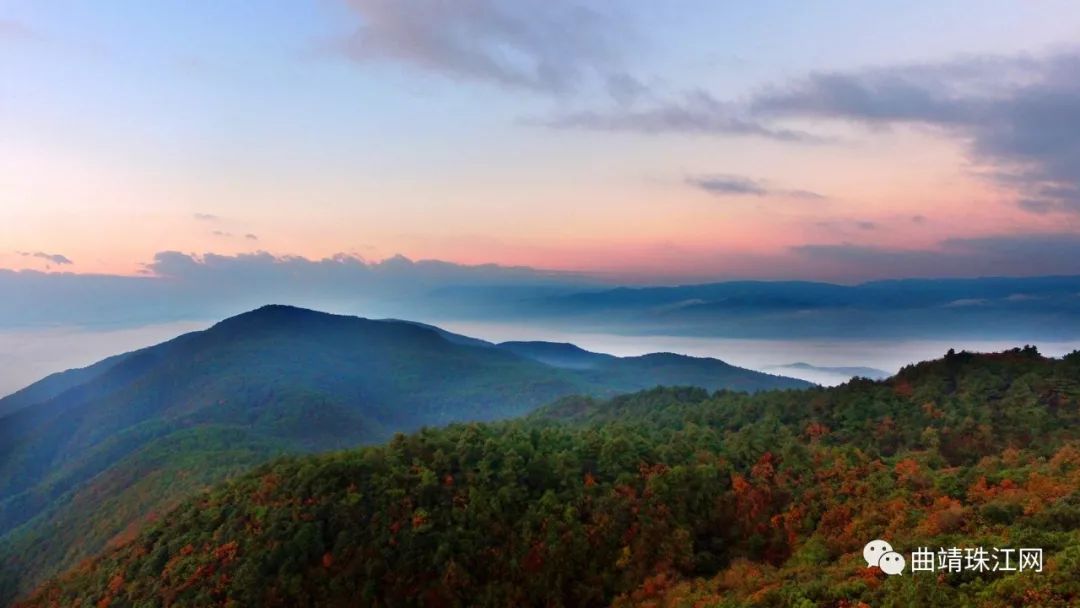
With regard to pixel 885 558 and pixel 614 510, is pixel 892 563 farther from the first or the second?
pixel 614 510

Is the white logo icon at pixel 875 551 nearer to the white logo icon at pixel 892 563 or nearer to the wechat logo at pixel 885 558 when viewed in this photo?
the wechat logo at pixel 885 558

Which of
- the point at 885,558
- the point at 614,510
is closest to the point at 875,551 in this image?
the point at 885,558

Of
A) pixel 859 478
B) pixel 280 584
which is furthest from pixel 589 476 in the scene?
pixel 280 584

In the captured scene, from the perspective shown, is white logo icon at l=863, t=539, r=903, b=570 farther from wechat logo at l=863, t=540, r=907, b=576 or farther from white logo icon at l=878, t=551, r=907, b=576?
white logo icon at l=878, t=551, r=907, b=576

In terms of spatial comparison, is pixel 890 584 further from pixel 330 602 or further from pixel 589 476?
pixel 330 602

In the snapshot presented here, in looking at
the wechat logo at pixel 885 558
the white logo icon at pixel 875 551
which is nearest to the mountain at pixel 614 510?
the white logo icon at pixel 875 551

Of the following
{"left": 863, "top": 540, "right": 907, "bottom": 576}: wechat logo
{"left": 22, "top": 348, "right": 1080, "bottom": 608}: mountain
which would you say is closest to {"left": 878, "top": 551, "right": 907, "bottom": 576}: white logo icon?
{"left": 863, "top": 540, "right": 907, "bottom": 576}: wechat logo
